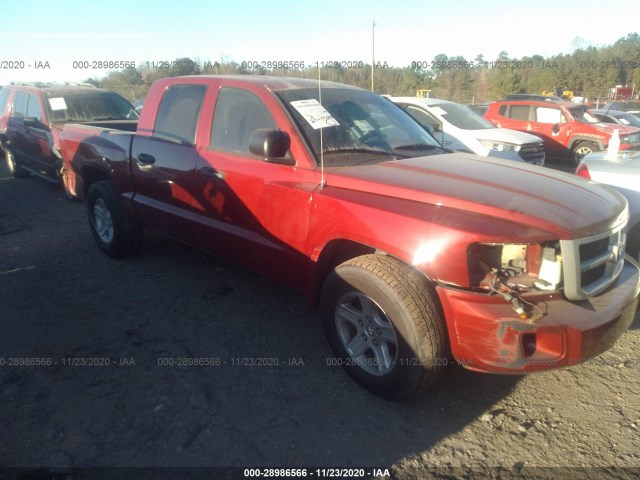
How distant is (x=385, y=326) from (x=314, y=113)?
1609mm

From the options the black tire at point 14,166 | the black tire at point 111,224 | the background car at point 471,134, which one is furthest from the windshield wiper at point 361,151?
the black tire at point 14,166

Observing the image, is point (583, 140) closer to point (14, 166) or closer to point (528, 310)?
point (528, 310)

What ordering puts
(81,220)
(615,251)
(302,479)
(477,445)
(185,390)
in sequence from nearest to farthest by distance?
(302,479), (477,445), (615,251), (185,390), (81,220)

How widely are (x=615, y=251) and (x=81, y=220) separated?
21.7 feet

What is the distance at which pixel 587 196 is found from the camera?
2.80m

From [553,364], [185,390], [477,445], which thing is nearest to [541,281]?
[553,364]

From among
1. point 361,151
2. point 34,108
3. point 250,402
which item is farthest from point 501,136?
point 34,108

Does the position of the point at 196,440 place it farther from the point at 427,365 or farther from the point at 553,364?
the point at 553,364

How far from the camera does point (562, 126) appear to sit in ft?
41.0

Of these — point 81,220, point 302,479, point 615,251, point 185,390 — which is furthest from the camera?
point 81,220

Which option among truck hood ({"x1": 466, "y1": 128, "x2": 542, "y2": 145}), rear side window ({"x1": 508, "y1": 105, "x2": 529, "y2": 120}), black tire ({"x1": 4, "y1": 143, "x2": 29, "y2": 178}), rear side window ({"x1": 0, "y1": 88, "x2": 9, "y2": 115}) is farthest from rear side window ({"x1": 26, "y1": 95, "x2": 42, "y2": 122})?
rear side window ({"x1": 508, "y1": 105, "x2": 529, "y2": 120})

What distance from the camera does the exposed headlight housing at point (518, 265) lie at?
2387 millimetres

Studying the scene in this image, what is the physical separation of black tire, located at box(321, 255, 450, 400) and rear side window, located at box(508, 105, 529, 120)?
12.0 metres

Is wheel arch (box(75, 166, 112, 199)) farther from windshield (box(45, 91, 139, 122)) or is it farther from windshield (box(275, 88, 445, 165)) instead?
windshield (box(45, 91, 139, 122))
